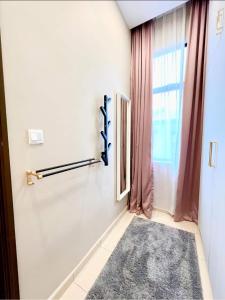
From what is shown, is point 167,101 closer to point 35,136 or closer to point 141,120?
point 141,120

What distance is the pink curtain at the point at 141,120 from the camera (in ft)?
7.06

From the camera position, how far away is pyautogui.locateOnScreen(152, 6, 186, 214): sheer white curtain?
78.8 inches

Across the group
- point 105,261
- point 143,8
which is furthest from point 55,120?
point 143,8

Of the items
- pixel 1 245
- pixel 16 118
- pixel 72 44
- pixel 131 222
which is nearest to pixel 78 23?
pixel 72 44

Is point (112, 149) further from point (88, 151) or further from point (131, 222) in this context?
point (131, 222)

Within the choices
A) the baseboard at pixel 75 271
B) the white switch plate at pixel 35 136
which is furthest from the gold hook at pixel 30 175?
the baseboard at pixel 75 271

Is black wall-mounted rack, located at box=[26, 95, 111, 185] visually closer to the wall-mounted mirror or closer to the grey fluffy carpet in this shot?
the wall-mounted mirror

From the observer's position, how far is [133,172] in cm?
237

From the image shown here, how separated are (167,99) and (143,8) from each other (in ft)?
3.72

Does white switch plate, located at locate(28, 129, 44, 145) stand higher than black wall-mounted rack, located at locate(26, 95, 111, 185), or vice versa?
white switch plate, located at locate(28, 129, 44, 145)

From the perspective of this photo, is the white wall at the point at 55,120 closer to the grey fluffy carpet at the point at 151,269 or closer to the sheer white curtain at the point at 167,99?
the grey fluffy carpet at the point at 151,269

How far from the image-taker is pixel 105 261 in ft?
4.76

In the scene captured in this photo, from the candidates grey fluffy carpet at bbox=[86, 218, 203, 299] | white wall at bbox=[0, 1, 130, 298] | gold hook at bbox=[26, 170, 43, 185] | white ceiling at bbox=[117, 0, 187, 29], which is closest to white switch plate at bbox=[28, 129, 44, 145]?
white wall at bbox=[0, 1, 130, 298]

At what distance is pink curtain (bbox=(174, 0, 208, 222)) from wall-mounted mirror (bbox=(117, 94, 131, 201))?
741 millimetres
